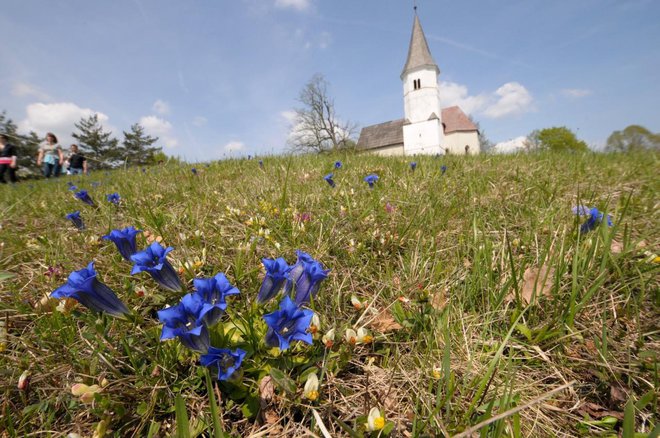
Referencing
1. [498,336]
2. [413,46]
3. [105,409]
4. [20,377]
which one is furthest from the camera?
[413,46]

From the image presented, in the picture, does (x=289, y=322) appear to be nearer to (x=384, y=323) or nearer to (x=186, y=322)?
(x=186, y=322)

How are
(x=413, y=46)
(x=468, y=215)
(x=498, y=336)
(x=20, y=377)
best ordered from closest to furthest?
(x=20, y=377), (x=498, y=336), (x=468, y=215), (x=413, y=46)

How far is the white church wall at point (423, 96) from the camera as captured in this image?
43219mm

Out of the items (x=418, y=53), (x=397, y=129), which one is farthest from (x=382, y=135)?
(x=418, y=53)

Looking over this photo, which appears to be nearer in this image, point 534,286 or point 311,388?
point 311,388

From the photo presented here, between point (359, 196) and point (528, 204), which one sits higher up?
point (359, 196)

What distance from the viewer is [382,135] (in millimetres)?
52906

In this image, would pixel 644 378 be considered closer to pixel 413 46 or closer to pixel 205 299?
pixel 205 299

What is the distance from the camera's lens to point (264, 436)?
1063 millimetres

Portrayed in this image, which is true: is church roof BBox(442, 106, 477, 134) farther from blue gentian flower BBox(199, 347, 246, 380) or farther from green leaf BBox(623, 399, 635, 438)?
blue gentian flower BBox(199, 347, 246, 380)

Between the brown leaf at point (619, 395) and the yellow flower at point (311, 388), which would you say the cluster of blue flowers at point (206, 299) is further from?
the brown leaf at point (619, 395)

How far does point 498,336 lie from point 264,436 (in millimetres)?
1130

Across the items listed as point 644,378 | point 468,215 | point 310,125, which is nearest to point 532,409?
point 644,378

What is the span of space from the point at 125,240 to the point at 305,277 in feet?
3.05
